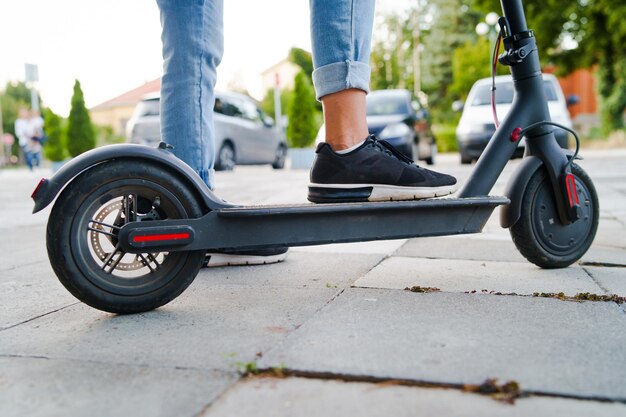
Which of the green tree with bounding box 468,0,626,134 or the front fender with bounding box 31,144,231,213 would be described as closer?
the front fender with bounding box 31,144,231,213

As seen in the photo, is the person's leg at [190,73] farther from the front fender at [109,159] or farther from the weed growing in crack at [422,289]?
the weed growing in crack at [422,289]

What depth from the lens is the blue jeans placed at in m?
1.99

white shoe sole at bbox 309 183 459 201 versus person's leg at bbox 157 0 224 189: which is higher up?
person's leg at bbox 157 0 224 189

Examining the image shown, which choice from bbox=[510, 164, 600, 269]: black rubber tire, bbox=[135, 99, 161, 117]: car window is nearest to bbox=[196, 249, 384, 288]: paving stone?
bbox=[510, 164, 600, 269]: black rubber tire

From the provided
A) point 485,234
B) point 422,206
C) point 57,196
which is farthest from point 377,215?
point 485,234

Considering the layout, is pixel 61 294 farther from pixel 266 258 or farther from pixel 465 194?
pixel 465 194

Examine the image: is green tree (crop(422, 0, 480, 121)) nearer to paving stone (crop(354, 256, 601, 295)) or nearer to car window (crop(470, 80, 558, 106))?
car window (crop(470, 80, 558, 106))

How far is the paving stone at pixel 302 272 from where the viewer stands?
2.23 meters

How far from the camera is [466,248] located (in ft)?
10.0

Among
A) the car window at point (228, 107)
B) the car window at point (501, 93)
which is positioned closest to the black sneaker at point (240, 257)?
the car window at point (501, 93)

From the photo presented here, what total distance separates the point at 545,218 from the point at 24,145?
17.1 meters

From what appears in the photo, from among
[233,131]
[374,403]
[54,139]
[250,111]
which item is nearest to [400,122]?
[233,131]

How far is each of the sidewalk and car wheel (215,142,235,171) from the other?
1036 cm

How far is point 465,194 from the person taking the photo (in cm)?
221
